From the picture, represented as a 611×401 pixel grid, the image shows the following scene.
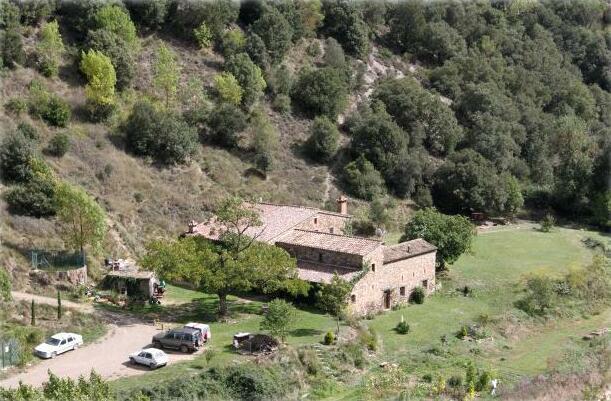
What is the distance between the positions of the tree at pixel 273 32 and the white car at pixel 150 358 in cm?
5063

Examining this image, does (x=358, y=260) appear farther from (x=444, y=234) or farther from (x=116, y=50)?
(x=116, y=50)

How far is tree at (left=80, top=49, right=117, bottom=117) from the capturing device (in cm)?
6644

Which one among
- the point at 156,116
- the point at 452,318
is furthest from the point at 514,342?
the point at 156,116

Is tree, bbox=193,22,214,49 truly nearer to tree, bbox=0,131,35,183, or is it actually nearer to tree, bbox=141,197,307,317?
tree, bbox=0,131,35,183

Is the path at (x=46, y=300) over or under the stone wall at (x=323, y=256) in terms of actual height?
under

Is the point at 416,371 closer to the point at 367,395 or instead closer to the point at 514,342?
the point at 367,395

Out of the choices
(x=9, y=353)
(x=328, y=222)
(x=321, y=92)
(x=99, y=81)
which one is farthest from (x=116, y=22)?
(x=9, y=353)

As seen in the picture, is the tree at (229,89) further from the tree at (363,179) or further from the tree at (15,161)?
the tree at (15,161)

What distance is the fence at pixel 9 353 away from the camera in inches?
1532

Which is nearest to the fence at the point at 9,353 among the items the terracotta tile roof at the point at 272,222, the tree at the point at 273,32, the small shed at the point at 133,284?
the small shed at the point at 133,284

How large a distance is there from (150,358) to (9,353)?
21.6ft

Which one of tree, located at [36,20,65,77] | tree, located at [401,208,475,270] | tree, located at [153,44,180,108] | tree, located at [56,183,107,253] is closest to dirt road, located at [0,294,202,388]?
tree, located at [56,183,107,253]

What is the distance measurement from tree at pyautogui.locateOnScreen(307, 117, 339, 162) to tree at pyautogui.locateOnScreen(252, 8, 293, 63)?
1075cm

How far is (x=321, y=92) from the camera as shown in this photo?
274 feet
